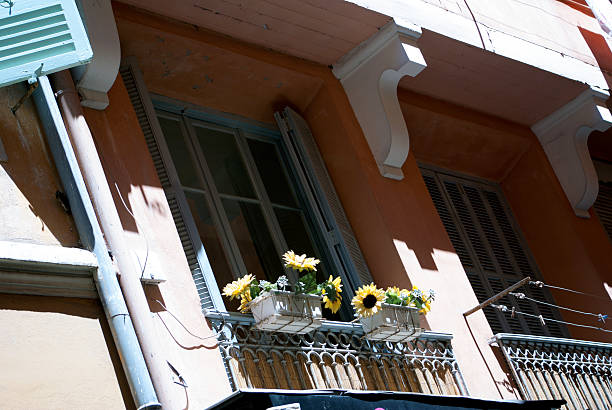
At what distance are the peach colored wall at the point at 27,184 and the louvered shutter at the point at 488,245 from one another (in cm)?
454

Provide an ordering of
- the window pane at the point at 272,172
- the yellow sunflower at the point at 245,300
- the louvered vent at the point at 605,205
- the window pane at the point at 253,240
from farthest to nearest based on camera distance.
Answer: the louvered vent at the point at 605,205
the window pane at the point at 272,172
the window pane at the point at 253,240
the yellow sunflower at the point at 245,300

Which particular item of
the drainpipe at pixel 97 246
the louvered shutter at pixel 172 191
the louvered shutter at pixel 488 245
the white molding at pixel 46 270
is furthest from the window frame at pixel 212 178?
the louvered shutter at pixel 488 245

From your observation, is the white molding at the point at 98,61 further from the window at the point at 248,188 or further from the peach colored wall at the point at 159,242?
the window at the point at 248,188

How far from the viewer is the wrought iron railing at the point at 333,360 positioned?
237 inches

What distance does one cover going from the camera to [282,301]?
20.0ft

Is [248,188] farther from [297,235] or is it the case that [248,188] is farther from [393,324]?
[393,324]

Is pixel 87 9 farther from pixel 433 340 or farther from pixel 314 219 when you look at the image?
pixel 433 340

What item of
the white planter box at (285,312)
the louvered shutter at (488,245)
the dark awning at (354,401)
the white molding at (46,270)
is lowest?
the dark awning at (354,401)

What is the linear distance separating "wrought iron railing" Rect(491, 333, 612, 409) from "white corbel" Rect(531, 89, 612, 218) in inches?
65.0

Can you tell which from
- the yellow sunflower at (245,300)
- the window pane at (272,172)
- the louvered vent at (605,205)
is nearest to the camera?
the yellow sunflower at (245,300)

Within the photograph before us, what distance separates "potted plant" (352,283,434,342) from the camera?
6.68 meters

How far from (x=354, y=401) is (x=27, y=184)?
6.94 ft

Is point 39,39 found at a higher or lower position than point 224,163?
lower

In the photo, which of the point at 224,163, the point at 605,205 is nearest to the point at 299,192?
the point at 224,163
